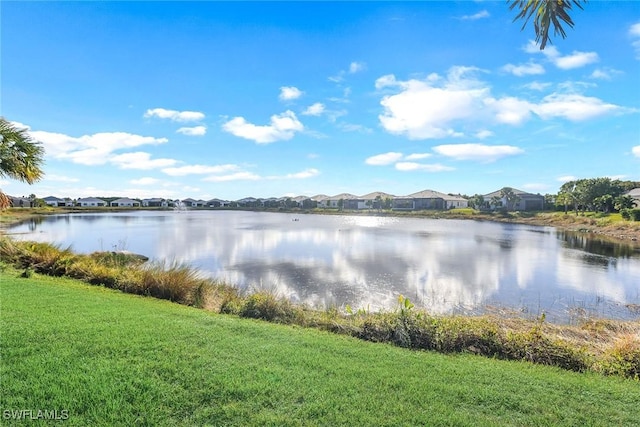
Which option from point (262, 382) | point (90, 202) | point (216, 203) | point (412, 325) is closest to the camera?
point (262, 382)

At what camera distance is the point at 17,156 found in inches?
411

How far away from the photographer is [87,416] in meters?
3.11

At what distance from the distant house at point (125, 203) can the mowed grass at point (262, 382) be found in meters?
126

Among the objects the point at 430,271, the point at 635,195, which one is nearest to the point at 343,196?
the point at 635,195

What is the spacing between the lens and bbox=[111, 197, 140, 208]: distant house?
116 meters

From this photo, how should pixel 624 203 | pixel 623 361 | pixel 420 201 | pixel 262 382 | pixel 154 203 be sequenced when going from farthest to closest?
1. pixel 154 203
2. pixel 420 201
3. pixel 624 203
4. pixel 623 361
5. pixel 262 382

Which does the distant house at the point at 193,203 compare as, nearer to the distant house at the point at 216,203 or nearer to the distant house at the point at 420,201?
the distant house at the point at 216,203

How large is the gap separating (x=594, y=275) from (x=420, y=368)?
1741 cm

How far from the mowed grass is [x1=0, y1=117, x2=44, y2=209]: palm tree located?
6.92 metres

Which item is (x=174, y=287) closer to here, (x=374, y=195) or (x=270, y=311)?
(x=270, y=311)

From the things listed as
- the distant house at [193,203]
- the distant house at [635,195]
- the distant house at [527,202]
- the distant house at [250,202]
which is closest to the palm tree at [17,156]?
the distant house at [635,195]

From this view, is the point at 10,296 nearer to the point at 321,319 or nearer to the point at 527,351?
the point at 321,319

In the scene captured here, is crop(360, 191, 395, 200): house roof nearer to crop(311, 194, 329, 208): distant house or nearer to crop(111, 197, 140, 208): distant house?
crop(311, 194, 329, 208): distant house

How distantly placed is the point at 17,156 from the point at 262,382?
11093 millimetres
